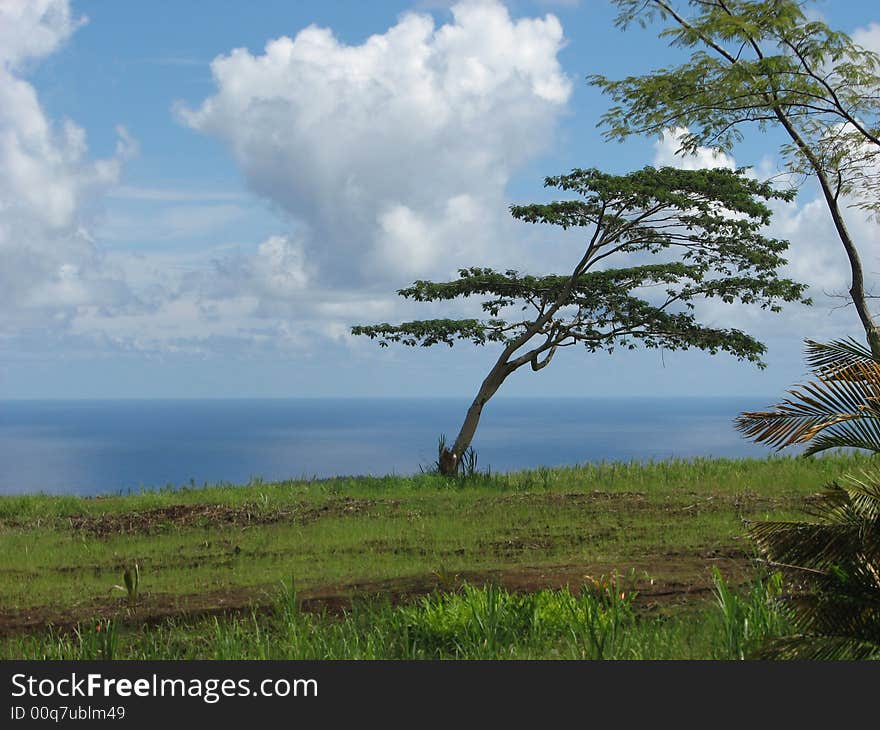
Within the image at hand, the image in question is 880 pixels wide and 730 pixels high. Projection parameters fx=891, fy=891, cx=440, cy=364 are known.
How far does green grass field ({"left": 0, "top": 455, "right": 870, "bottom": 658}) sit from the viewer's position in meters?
6.98

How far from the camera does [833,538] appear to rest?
609cm

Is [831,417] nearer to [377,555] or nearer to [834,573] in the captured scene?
[834,573]

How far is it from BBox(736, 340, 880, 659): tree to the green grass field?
2.28 ft

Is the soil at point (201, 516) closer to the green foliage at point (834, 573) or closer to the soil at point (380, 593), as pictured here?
the soil at point (380, 593)

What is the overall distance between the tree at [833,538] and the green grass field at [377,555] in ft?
2.28

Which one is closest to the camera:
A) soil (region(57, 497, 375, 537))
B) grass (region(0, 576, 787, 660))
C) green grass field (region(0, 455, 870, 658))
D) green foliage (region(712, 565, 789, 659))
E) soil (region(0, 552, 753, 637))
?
green foliage (region(712, 565, 789, 659))

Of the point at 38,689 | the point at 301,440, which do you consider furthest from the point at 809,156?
the point at 301,440

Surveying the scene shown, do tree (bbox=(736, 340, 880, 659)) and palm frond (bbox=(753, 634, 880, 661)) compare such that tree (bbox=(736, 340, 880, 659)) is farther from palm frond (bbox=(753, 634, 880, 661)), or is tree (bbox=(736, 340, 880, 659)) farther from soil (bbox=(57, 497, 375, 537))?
soil (bbox=(57, 497, 375, 537))

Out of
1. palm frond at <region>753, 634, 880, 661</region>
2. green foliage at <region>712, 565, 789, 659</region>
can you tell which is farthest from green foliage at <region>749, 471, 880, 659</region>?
green foliage at <region>712, 565, 789, 659</region>

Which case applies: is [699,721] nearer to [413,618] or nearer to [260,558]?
[413,618]

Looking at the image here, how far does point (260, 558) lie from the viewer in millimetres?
11781

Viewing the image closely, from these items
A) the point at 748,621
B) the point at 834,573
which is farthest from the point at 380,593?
the point at 834,573

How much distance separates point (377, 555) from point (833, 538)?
6.48 metres

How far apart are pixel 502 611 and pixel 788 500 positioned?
890 centimetres
